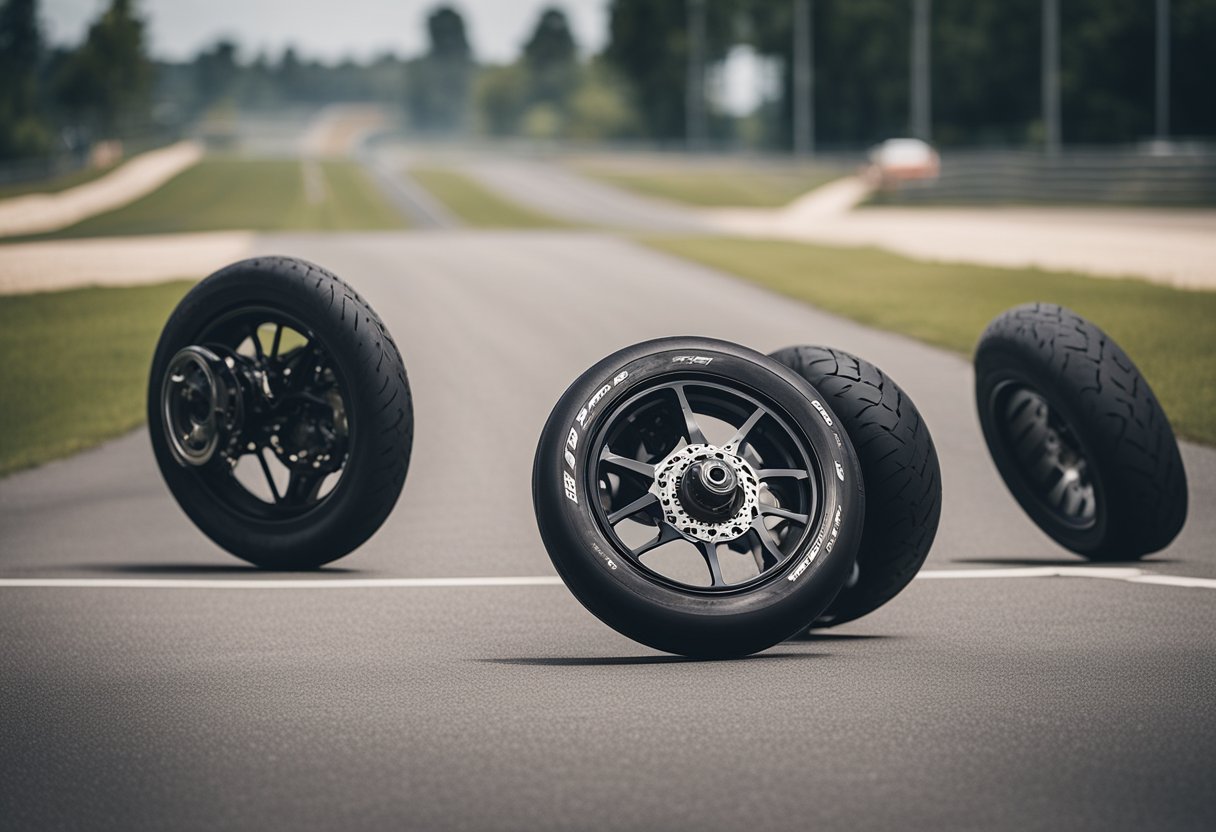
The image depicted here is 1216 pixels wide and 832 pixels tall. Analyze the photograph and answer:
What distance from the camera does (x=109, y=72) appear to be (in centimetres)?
11631

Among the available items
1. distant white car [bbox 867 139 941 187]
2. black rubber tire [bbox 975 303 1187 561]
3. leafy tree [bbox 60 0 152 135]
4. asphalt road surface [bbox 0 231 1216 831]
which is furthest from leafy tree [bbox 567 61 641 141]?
asphalt road surface [bbox 0 231 1216 831]

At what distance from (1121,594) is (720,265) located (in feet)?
77.7

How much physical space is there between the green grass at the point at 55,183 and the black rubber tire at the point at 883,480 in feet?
182

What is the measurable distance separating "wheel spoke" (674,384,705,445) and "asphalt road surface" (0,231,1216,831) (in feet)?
2.83

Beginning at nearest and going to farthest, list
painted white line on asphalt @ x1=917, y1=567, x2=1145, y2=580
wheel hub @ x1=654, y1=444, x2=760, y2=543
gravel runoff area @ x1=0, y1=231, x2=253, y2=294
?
1. wheel hub @ x1=654, y1=444, x2=760, y2=543
2. painted white line on asphalt @ x1=917, y1=567, x2=1145, y2=580
3. gravel runoff area @ x1=0, y1=231, x2=253, y2=294

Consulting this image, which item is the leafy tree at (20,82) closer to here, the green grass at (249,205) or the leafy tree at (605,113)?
the green grass at (249,205)

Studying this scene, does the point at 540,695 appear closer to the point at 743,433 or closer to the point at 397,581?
the point at 743,433

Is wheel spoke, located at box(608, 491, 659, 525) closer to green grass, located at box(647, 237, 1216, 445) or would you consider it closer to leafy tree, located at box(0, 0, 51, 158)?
green grass, located at box(647, 237, 1216, 445)

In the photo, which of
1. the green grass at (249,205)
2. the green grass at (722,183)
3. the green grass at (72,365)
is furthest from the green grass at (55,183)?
the green grass at (72,365)

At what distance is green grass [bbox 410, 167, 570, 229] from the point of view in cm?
5256

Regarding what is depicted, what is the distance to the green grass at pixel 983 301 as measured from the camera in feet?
54.4

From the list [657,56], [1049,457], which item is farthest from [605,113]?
[1049,457]

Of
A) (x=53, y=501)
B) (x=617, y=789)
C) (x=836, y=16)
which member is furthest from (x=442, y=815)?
(x=836, y=16)

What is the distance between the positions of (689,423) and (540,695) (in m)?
1.29
